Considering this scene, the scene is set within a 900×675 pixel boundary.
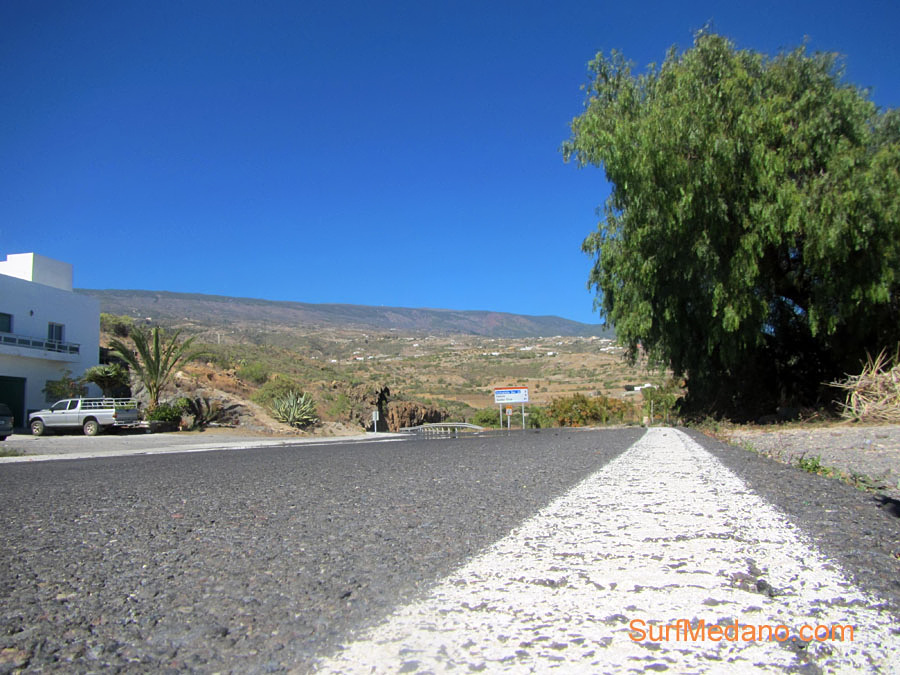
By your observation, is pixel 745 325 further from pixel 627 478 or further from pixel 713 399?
pixel 627 478

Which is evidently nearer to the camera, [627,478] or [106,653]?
[106,653]

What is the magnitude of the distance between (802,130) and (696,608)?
49.5 ft

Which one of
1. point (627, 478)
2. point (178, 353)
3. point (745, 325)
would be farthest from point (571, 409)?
point (627, 478)

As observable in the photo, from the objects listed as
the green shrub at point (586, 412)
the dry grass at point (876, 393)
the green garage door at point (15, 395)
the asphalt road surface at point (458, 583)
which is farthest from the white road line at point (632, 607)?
the green garage door at point (15, 395)

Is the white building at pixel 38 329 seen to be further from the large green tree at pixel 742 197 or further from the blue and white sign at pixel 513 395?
the large green tree at pixel 742 197

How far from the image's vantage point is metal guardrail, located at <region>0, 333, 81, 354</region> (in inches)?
986

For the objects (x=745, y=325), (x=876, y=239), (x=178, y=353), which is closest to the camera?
(x=876, y=239)

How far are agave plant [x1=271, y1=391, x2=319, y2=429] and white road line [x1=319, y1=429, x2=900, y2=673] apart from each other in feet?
79.5

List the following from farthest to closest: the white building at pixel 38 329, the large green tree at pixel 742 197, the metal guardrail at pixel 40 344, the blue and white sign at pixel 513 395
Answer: the blue and white sign at pixel 513 395, the white building at pixel 38 329, the metal guardrail at pixel 40 344, the large green tree at pixel 742 197

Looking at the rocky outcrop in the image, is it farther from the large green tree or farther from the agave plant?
the large green tree

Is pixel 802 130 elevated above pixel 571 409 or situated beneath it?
elevated above

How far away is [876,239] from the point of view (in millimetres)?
13406

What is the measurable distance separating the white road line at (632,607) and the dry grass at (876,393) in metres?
12.1

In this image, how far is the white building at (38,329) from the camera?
85.3 feet
